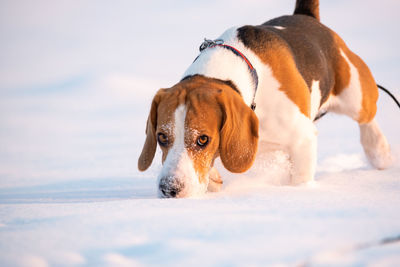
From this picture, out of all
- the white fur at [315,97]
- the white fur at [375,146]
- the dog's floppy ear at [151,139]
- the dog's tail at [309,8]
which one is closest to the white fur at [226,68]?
the dog's floppy ear at [151,139]

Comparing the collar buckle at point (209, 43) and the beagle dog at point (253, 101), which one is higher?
the collar buckle at point (209, 43)

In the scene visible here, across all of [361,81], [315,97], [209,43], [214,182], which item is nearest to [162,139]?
[214,182]

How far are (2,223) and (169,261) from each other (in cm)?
100

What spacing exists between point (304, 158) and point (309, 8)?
251 centimetres

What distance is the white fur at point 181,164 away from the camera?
2510 millimetres

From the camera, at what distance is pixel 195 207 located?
2.07 meters

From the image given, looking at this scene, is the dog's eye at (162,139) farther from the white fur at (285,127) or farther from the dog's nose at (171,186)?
the white fur at (285,127)

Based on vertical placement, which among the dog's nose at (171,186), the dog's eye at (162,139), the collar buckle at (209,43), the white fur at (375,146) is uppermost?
the collar buckle at (209,43)

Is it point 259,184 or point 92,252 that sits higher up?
point 92,252

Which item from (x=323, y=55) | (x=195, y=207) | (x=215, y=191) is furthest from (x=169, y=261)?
(x=323, y=55)

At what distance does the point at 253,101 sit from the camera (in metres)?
3.32

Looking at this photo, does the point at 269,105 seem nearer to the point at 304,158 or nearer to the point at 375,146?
the point at 304,158

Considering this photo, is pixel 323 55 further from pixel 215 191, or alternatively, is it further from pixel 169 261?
pixel 169 261

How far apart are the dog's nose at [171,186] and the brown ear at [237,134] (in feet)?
1.70
